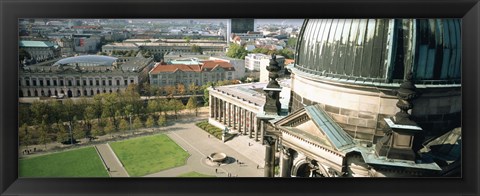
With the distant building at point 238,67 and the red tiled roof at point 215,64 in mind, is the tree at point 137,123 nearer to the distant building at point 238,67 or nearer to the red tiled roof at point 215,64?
the red tiled roof at point 215,64

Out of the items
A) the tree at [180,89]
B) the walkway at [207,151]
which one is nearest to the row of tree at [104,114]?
the tree at [180,89]

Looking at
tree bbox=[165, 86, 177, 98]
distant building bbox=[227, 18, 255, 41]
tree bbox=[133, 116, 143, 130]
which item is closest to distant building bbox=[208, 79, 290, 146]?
tree bbox=[165, 86, 177, 98]

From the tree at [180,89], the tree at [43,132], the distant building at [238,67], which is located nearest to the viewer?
the tree at [43,132]

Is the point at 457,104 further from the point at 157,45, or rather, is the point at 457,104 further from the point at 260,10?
the point at 157,45

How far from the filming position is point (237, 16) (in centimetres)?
336

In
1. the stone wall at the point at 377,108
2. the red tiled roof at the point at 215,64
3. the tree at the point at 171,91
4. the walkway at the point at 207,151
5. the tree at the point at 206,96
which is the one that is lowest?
the walkway at the point at 207,151

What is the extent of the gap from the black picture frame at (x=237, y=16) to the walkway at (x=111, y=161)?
856cm

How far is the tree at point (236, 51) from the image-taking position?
2044cm

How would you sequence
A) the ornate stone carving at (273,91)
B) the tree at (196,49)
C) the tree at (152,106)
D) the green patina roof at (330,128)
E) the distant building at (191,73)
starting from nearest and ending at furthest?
the green patina roof at (330,128) → the ornate stone carving at (273,91) → the tree at (152,106) → the distant building at (191,73) → the tree at (196,49)

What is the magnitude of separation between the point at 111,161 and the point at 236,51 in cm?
1003

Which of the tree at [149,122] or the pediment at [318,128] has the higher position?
the pediment at [318,128]

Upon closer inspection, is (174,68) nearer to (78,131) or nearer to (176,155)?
(176,155)

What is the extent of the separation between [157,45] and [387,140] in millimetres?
14000

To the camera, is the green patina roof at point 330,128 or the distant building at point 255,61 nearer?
the green patina roof at point 330,128
